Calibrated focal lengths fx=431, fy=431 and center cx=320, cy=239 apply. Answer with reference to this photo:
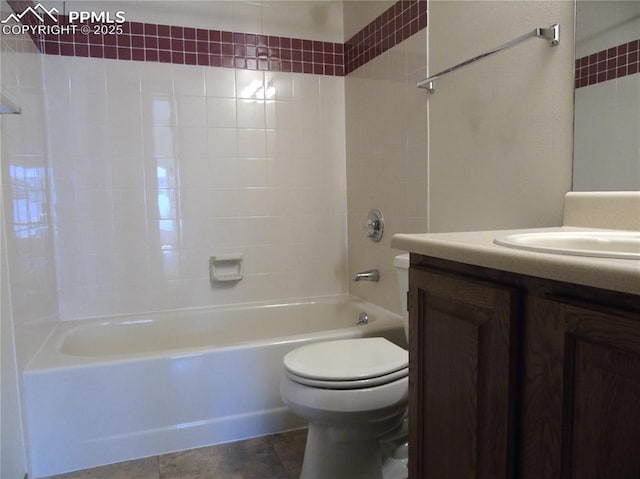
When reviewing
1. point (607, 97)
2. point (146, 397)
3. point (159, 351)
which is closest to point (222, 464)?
point (146, 397)

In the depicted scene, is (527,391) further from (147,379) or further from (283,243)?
(283,243)

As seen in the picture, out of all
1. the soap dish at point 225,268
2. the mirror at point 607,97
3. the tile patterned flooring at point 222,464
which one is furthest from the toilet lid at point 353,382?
the soap dish at point 225,268

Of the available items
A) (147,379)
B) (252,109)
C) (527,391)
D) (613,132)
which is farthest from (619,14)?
(147,379)

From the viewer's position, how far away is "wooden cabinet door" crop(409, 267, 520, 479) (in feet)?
2.43

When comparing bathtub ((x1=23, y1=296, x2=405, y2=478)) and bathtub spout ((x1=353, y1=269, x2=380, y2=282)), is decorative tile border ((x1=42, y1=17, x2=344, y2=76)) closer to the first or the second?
bathtub spout ((x1=353, y1=269, x2=380, y2=282))

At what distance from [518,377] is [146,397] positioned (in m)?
1.54

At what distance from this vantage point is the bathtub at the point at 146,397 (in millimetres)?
1658

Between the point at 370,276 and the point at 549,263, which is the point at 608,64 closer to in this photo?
the point at 549,263

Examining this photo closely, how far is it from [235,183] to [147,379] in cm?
119

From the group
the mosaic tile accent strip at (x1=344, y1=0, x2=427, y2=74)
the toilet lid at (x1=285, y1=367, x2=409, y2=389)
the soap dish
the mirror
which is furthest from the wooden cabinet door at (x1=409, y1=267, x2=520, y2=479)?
the soap dish

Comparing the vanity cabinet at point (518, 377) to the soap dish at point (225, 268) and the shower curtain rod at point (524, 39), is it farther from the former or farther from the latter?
the soap dish at point (225, 268)

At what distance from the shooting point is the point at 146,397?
1771 mm

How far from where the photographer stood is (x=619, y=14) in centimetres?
114

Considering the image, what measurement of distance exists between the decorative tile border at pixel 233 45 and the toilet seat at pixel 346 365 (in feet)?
4.69
